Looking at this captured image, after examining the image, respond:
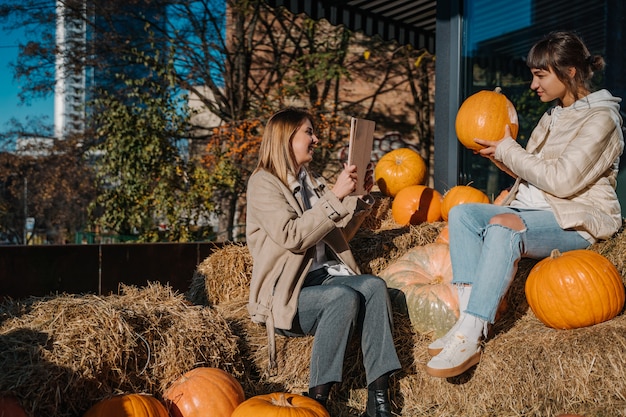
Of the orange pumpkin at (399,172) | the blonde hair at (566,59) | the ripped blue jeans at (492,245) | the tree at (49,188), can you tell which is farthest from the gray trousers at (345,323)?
the tree at (49,188)

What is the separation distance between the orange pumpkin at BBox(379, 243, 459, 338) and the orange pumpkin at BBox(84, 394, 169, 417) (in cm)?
134

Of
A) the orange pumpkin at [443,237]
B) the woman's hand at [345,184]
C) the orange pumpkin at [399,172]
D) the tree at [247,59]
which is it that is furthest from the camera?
the tree at [247,59]

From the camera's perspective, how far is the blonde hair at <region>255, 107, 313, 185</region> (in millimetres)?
3213

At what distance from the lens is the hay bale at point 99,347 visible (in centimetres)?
237

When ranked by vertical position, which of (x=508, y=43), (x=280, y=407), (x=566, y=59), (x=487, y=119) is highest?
(x=508, y=43)

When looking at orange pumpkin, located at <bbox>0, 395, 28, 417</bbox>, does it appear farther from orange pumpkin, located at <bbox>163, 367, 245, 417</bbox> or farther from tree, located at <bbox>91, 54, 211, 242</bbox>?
tree, located at <bbox>91, 54, 211, 242</bbox>

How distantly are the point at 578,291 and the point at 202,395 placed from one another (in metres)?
1.67

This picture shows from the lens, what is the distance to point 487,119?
11.1 ft

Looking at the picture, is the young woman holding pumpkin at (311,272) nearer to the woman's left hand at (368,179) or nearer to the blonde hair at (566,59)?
the woman's left hand at (368,179)

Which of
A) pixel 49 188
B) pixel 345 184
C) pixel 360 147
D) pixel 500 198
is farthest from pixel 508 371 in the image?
pixel 49 188

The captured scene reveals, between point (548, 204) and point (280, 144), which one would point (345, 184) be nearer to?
point (280, 144)

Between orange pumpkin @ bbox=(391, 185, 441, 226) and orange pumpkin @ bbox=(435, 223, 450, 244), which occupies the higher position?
orange pumpkin @ bbox=(391, 185, 441, 226)

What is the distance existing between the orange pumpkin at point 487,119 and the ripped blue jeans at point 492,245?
1.60ft

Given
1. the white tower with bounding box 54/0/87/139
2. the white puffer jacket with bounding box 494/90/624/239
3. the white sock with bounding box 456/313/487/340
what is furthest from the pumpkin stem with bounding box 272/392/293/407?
the white tower with bounding box 54/0/87/139
